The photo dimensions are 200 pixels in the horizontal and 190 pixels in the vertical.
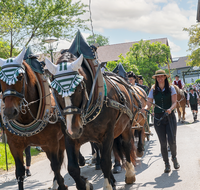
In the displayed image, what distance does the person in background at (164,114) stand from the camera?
248 inches

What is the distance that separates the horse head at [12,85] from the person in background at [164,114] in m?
3.15

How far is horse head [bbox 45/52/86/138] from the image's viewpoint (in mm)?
3611

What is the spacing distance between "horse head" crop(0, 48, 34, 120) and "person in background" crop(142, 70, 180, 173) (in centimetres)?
315

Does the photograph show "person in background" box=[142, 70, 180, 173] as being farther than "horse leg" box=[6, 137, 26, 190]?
Yes

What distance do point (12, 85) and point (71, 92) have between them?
3.43 feet

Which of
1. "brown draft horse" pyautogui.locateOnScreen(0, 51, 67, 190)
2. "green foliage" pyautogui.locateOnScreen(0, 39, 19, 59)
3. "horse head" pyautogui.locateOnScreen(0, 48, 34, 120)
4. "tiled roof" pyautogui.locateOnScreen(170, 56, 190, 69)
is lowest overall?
"brown draft horse" pyautogui.locateOnScreen(0, 51, 67, 190)

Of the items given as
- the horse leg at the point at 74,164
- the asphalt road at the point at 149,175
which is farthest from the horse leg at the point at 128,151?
the horse leg at the point at 74,164

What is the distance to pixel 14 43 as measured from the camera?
11.6 m

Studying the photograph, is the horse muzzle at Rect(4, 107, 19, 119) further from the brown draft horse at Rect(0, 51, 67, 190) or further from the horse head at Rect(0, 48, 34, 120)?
the brown draft horse at Rect(0, 51, 67, 190)

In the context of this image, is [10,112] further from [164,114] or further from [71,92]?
[164,114]

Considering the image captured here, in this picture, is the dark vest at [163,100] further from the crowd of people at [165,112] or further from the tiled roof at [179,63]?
the tiled roof at [179,63]

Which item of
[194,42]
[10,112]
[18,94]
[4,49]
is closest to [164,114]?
[18,94]

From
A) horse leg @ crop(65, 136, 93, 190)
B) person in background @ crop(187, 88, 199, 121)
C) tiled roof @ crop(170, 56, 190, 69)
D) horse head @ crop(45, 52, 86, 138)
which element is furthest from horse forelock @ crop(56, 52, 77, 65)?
tiled roof @ crop(170, 56, 190, 69)

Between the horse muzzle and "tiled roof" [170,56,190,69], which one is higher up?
"tiled roof" [170,56,190,69]
